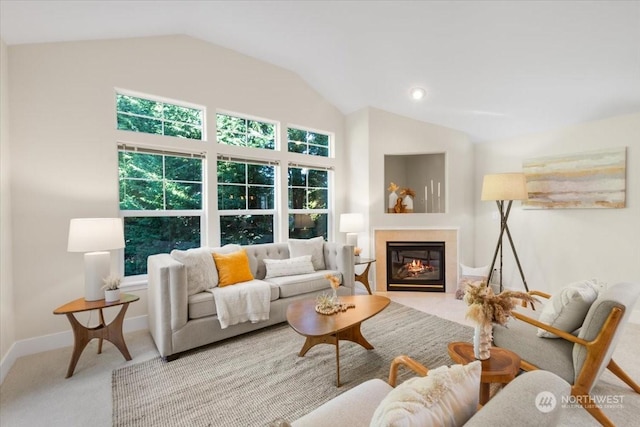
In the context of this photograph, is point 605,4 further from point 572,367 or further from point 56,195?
point 56,195

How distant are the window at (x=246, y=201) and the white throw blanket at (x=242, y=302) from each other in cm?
114

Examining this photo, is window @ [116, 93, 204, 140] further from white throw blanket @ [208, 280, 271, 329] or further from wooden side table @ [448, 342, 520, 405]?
wooden side table @ [448, 342, 520, 405]

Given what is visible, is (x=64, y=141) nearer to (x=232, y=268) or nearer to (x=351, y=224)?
(x=232, y=268)

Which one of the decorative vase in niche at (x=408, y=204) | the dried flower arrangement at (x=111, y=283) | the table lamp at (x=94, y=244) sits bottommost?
the dried flower arrangement at (x=111, y=283)

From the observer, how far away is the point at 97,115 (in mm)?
2957

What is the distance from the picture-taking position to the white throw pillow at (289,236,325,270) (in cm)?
384

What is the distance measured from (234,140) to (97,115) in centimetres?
149

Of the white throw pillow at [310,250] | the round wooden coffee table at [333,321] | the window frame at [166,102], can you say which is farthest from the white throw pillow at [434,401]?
the window frame at [166,102]

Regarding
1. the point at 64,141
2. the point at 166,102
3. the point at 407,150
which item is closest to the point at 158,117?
the point at 166,102

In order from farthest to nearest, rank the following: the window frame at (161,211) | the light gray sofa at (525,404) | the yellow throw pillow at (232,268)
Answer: the window frame at (161,211) → the yellow throw pillow at (232,268) → the light gray sofa at (525,404)

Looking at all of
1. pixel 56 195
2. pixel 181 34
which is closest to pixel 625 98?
pixel 181 34

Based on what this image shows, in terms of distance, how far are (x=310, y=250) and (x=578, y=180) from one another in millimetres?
3498

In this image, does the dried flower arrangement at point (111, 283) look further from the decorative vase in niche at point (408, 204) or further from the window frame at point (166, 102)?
the decorative vase in niche at point (408, 204)

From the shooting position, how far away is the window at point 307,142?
4.51 m
